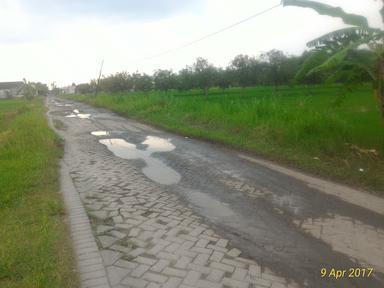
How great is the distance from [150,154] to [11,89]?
101704 millimetres

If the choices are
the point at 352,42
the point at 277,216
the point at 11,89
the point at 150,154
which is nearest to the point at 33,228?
the point at 277,216

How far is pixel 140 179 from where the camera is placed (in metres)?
7.55

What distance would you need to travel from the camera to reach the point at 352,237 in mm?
4605

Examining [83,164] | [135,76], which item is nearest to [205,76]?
[135,76]

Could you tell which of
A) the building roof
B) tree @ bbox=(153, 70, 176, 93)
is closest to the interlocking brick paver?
tree @ bbox=(153, 70, 176, 93)

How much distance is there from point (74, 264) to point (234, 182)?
4130 millimetres

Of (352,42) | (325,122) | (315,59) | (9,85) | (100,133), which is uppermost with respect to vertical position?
(352,42)

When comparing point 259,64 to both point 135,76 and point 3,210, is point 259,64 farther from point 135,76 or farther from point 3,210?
point 3,210

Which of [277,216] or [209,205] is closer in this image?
[277,216]

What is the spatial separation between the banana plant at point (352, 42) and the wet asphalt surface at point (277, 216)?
2.90 meters

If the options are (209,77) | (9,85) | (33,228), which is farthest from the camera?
(9,85)

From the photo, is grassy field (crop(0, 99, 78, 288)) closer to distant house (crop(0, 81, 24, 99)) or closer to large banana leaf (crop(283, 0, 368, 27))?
large banana leaf (crop(283, 0, 368, 27))

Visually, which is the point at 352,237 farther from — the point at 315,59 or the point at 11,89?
the point at 11,89

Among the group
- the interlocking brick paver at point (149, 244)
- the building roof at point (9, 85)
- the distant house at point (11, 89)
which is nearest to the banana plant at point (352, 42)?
the interlocking brick paver at point (149, 244)
